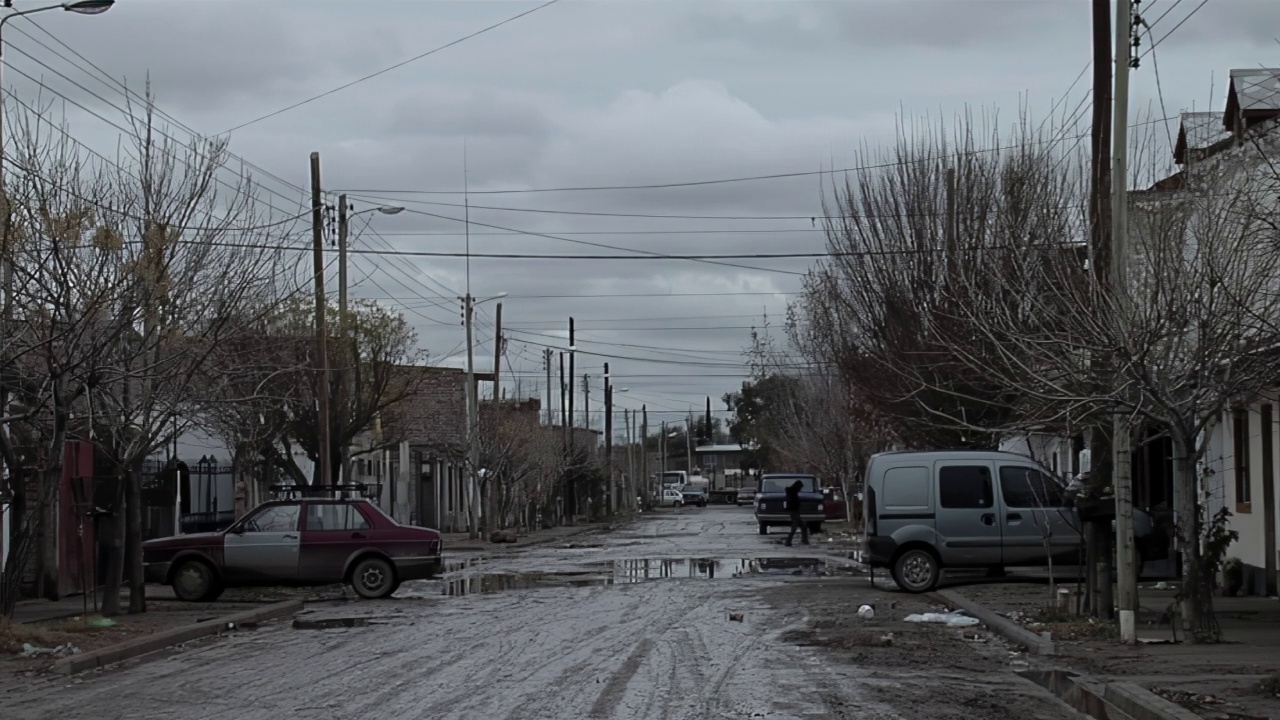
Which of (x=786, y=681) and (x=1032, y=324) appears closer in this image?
(x=786, y=681)

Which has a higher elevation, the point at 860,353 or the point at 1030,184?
the point at 1030,184

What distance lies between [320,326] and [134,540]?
9.62 m

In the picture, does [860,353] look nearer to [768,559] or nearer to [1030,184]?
[768,559]

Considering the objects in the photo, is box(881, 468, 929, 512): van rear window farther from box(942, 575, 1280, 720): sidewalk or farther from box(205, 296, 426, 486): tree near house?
box(205, 296, 426, 486): tree near house

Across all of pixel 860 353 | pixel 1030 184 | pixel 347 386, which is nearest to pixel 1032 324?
pixel 1030 184

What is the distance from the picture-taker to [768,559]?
33.7 meters

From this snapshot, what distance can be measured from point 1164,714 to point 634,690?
4.19 m

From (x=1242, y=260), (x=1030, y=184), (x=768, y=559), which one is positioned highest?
(x=1030, y=184)

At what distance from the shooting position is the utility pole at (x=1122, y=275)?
589 inches

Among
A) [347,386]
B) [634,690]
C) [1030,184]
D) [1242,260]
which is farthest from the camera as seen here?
[347,386]

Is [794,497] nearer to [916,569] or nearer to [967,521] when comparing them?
[916,569]

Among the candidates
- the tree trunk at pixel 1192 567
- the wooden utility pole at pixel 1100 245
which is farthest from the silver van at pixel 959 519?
the tree trunk at pixel 1192 567

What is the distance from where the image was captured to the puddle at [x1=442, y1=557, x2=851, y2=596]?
26.7 m

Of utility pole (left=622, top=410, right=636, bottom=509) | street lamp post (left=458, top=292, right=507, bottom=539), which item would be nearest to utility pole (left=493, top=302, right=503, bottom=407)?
street lamp post (left=458, top=292, right=507, bottom=539)
